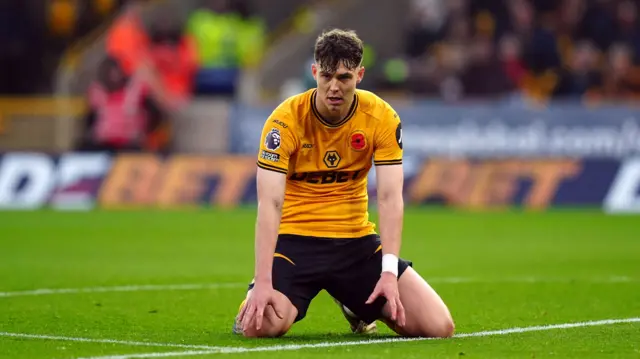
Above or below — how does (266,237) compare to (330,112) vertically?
below

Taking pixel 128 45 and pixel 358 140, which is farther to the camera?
pixel 128 45

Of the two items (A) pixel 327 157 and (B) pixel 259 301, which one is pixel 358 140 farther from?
(B) pixel 259 301

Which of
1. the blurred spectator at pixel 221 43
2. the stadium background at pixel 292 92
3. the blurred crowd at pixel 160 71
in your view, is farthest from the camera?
the blurred spectator at pixel 221 43

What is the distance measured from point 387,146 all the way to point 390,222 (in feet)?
1.65

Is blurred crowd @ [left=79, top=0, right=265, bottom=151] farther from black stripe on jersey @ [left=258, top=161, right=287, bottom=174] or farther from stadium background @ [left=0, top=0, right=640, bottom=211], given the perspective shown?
black stripe on jersey @ [left=258, top=161, right=287, bottom=174]

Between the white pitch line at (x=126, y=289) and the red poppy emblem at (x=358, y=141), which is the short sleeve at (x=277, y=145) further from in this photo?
the white pitch line at (x=126, y=289)

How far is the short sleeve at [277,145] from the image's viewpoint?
8.34 m

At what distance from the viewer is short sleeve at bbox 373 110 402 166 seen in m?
8.48

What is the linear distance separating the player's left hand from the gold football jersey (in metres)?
0.69

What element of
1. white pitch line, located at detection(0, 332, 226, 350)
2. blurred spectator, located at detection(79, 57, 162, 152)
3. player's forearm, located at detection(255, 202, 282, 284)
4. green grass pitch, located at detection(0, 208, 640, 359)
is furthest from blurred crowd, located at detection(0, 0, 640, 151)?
player's forearm, located at detection(255, 202, 282, 284)

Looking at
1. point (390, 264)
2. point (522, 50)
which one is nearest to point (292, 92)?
point (522, 50)

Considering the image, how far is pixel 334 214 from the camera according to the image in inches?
345

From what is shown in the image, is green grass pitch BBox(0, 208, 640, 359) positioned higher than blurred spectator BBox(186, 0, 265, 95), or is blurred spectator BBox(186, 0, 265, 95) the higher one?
blurred spectator BBox(186, 0, 265, 95)

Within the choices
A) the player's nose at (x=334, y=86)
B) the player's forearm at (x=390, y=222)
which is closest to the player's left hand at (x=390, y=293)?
the player's forearm at (x=390, y=222)
